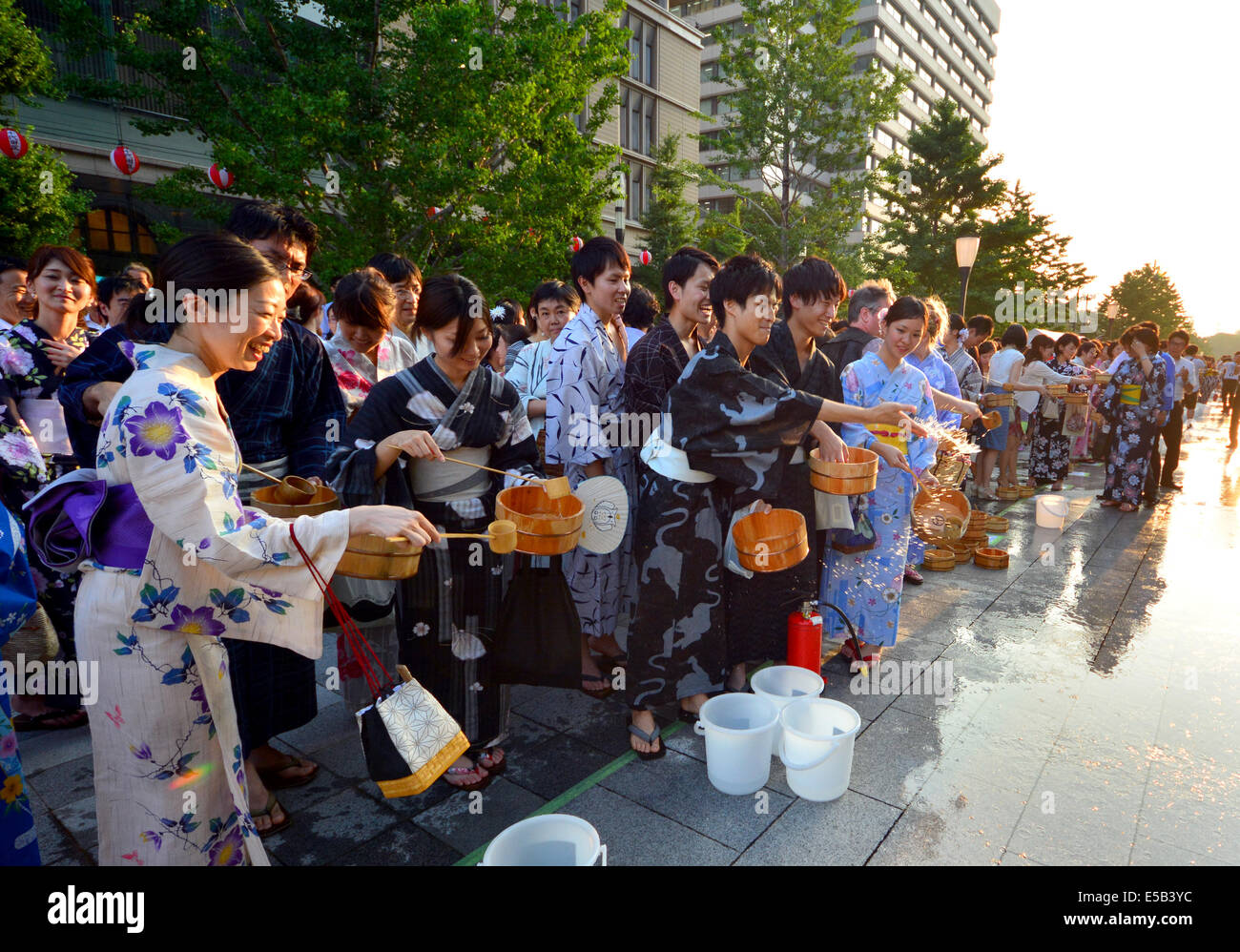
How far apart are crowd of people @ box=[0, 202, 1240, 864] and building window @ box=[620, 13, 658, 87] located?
30074 millimetres

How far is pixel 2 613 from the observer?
1747 mm

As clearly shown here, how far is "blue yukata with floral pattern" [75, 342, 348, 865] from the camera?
5.41 ft

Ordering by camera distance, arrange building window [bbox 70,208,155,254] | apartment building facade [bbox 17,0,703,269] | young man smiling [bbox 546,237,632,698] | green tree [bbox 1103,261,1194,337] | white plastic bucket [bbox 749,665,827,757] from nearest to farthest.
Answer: white plastic bucket [bbox 749,665,827,757], young man smiling [bbox 546,237,632,698], apartment building facade [bbox 17,0,703,269], building window [bbox 70,208,155,254], green tree [bbox 1103,261,1194,337]

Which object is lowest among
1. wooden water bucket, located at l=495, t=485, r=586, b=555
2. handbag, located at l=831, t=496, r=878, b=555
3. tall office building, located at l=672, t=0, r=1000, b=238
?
handbag, located at l=831, t=496, r=878, b=555

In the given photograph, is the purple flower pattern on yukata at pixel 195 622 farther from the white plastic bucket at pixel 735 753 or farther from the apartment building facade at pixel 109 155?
the apartment building facade at pixel 109 155

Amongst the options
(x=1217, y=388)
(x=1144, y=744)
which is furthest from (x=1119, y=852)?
(x=1217, y=388)

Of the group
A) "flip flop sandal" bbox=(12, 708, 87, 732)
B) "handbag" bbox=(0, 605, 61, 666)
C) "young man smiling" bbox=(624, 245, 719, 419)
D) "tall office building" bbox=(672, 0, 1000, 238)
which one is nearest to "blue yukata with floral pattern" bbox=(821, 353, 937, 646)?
"young man smiling" bbox=(624, 245, 719, 419)

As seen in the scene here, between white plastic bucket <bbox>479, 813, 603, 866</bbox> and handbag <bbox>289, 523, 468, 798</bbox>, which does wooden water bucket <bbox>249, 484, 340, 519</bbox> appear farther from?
white plastic bucket <bbox>479, 813, 603, 866</bbox>

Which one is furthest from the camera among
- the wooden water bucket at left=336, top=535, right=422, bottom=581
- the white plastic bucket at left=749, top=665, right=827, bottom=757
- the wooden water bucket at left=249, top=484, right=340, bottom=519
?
the white plastic bucket at left=749, top=665, right=827, bottom=757

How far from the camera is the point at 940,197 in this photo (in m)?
26.8

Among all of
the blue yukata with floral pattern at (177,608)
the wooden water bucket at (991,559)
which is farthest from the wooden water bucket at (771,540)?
the wooden water bucket at (991,559)

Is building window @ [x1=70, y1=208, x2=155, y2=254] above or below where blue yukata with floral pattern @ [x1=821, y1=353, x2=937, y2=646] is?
above

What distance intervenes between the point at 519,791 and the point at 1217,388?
38.4 metres

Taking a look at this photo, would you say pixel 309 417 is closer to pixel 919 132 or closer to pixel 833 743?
pixel 833 743
